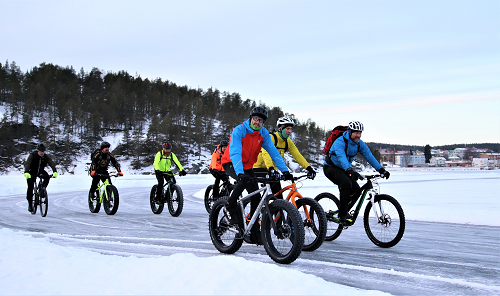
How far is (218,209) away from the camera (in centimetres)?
557

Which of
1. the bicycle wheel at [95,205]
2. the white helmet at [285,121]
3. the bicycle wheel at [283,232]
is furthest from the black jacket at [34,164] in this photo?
the bicycle wheel at [283,232]

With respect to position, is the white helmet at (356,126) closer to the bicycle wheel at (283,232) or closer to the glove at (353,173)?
the glove at (353,173)

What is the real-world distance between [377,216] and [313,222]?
1.30m

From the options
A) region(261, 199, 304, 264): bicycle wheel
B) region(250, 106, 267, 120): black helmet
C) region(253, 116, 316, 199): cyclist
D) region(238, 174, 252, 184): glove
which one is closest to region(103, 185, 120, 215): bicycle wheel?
region(253, 116, 316, 199): cyclist

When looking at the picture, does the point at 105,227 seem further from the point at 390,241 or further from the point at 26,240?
the point at 390,241

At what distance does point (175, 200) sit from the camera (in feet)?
33.8

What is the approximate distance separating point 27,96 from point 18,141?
82.7 feet

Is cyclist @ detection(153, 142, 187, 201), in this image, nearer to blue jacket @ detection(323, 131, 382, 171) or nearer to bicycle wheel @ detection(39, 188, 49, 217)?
bicycle wheel @ detection(39, 188, 49, 217)

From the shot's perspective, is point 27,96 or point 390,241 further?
point 27,96

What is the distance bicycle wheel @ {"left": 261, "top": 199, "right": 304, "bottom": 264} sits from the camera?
4375mm

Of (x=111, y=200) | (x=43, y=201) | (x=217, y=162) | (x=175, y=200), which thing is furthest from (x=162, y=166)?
(x=43, y=201)

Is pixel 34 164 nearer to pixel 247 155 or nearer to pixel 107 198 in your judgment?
pixel 107 198

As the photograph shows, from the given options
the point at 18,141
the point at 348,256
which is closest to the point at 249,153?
the point at 348,256

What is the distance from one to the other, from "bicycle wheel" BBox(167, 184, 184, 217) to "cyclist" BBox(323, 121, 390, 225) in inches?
189
